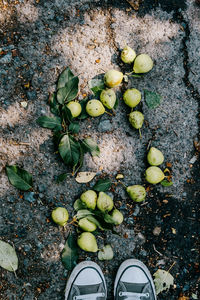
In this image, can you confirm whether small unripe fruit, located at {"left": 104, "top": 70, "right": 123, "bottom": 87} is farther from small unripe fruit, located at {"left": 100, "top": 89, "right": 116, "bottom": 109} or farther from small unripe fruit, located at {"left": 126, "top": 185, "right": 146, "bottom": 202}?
small unripe fruit, located at {"left": 126, "top": 185, "right": 146, "bottom": 202}

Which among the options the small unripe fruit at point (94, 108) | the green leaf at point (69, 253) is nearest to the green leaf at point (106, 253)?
the green leaf at point (69, 253)

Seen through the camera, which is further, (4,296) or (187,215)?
(187,215)

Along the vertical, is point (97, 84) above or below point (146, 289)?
above

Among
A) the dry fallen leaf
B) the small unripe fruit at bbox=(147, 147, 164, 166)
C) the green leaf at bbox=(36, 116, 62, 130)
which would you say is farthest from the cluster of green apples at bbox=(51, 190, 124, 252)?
the green leaf at bbox=(36, 116, 62, 130)

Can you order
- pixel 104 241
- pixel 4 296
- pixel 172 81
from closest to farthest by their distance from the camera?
pixel 4 296, pixel 104 241, pixel 172 81

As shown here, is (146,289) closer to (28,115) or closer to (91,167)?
Result: (91,167)

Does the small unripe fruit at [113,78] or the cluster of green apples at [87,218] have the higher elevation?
the small unripe fruit at [113,78]

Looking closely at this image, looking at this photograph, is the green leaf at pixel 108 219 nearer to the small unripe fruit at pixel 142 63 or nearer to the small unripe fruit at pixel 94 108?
the small unripe fruit at pixel 94 108

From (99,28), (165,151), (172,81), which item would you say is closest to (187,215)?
(165,151)
